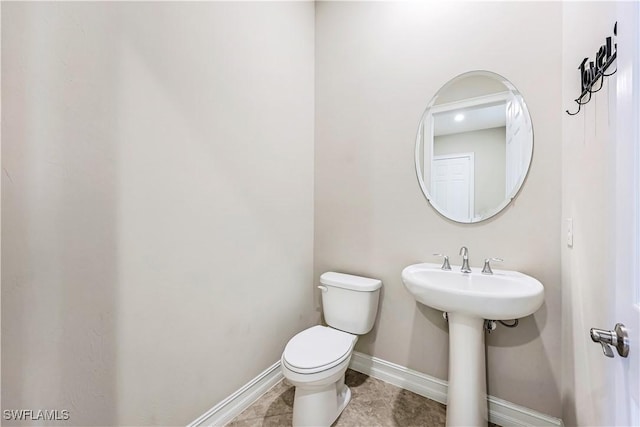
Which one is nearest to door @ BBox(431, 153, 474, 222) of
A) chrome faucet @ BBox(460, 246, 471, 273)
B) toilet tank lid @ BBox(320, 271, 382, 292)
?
chrome faucet @ BBox(460, 246, 471, 273)

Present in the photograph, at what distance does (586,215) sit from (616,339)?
62cm

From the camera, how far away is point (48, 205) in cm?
85

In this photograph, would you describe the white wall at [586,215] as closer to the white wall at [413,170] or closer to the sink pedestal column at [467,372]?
the white wall at [413,170]

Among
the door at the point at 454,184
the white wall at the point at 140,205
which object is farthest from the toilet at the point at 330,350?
the door at the point at 454,184

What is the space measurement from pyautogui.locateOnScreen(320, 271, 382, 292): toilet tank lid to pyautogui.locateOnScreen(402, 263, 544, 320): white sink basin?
0.33 metres

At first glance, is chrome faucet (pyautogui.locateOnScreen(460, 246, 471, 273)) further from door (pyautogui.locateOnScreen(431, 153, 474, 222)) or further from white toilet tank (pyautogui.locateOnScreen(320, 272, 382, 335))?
white toilet tank (pyautogui.locateOnScreen(320, 272, 382, 335))

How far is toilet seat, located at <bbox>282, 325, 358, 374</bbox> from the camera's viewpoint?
4.02 ft

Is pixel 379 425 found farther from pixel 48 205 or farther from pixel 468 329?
pixel 48 205

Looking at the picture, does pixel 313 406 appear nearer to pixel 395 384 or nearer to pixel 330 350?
pixel 330 350

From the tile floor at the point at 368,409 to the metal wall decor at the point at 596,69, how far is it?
1.67 meters

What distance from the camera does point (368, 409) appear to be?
4.85ft

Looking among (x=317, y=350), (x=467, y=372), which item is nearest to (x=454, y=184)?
(x=467, y=372)

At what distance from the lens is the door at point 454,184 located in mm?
1463

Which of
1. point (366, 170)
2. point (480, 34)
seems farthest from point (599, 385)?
point (480, 34)
